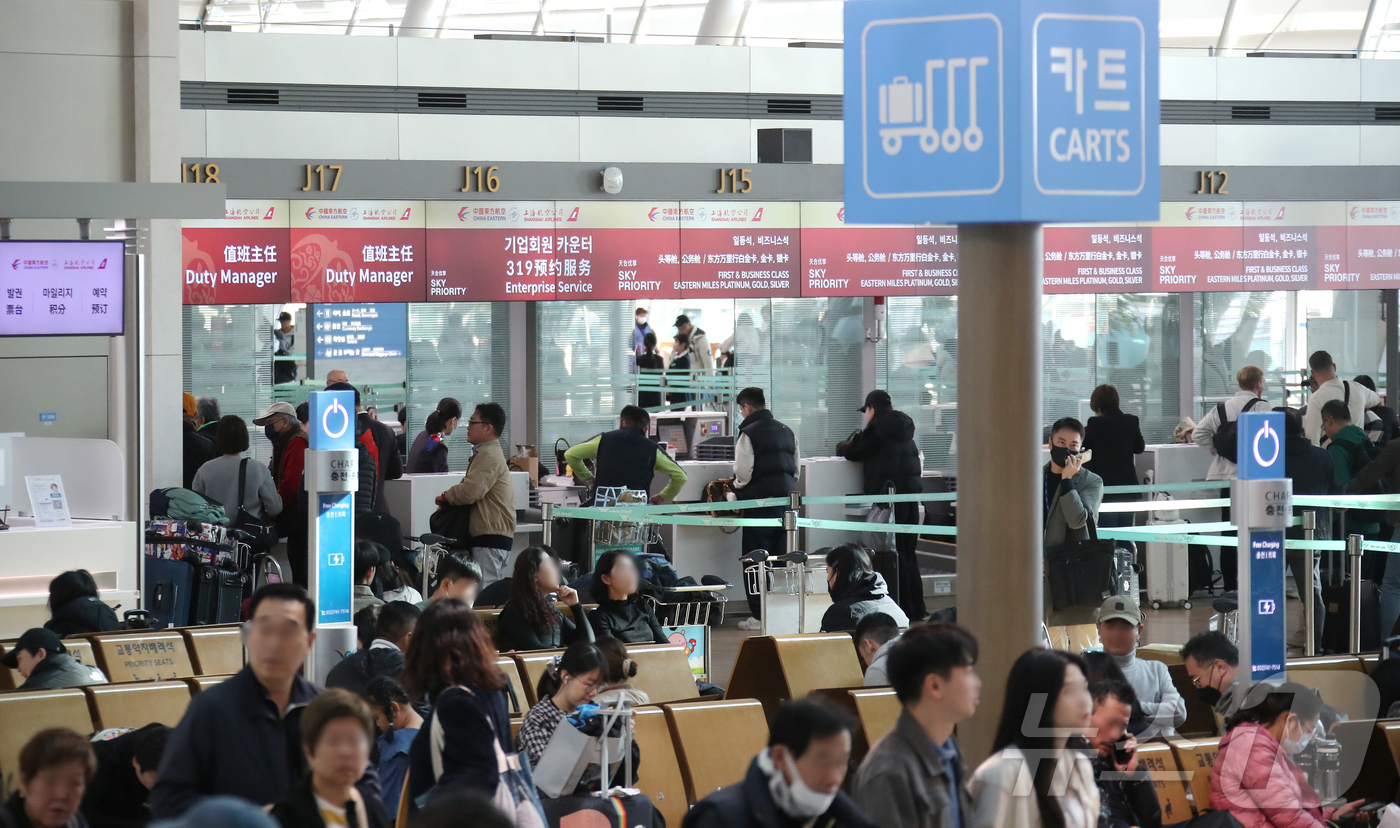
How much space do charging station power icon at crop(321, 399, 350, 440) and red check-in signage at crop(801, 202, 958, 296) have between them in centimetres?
744

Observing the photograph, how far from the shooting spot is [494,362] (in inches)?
522

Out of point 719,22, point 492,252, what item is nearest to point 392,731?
point 492,252

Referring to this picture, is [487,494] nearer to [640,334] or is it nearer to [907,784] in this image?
[640,334]

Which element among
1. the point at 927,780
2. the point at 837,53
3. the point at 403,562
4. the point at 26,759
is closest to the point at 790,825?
the point at 927,780

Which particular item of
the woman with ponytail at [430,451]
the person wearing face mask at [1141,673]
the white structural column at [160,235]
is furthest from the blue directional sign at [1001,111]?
the woman with ponytail at [430,451]

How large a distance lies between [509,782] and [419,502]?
24.6 ft

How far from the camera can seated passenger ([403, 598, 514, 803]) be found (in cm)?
385

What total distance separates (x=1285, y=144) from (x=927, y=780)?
41.7 ft

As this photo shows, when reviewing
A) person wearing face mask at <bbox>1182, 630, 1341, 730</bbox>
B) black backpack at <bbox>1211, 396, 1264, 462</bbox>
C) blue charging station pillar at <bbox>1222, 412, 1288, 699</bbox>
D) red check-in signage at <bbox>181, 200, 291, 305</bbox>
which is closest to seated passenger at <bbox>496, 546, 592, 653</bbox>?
person wearing face mask at <bbox>1182, 630, 1341, 730</bbox>

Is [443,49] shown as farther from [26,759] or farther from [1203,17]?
[26,759]

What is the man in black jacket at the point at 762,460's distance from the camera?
11.0 meters

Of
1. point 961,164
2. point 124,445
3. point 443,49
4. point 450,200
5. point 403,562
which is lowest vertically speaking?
point 403,562

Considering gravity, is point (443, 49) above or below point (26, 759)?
above

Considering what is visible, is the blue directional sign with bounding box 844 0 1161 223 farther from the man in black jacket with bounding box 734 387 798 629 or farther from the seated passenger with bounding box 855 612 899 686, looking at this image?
the man in black jacket with bounding box 734 387 798 629
